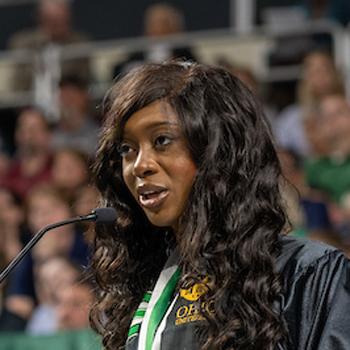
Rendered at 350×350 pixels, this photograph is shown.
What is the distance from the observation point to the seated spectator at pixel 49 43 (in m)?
10.4

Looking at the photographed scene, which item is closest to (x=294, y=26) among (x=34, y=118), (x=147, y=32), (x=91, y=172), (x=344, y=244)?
(x=147, y=32)

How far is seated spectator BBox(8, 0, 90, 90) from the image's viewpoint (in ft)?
34.3

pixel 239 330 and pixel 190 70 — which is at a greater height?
pixel 190 70

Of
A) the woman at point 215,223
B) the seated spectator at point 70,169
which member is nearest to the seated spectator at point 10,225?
the seated spectator at point 70,169

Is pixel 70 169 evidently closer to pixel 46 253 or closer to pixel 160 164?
pixel 46 253

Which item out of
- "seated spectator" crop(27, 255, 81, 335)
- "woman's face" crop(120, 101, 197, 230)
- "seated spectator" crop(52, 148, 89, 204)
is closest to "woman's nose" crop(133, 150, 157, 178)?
"woman's face" crop(120, 101, 197, 230)

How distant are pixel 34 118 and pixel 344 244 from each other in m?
3.82

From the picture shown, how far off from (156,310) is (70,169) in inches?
213

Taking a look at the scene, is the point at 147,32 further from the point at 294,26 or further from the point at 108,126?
the point at 108,126

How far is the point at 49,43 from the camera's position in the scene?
10.6 metres

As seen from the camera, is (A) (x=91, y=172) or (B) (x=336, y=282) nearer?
(B) (x=336, y=282)

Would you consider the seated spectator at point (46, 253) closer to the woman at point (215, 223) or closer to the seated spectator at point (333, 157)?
the seated spectator at point (333, 157)

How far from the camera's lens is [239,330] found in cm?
291

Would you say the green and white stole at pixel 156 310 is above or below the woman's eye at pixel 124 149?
below
